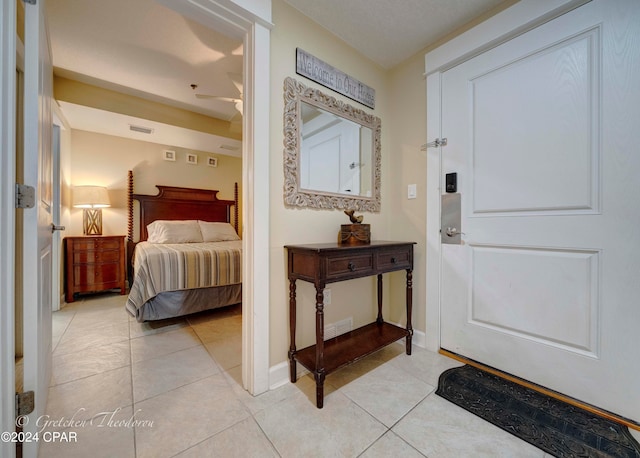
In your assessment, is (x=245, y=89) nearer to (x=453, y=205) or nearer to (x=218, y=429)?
(x=453, y=205)

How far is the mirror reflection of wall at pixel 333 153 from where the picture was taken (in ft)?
5.47

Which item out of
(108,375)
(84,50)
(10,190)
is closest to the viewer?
(10,190)

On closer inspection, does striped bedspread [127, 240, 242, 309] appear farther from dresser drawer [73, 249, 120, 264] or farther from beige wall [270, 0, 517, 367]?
beige wall [270, 0, 517, 367]

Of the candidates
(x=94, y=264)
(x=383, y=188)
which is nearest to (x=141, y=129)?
(x=94, y=264)

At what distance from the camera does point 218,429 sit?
1177mm

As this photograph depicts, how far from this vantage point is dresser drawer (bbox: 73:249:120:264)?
10.4ft

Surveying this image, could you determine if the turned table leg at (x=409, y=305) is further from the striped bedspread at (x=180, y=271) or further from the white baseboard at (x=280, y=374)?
the striped bedspread at (x=180, y=271)

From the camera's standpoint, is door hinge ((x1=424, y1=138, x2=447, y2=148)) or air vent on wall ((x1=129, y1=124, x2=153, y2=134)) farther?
air vent on wall ((x1=129, y1=124, x2=153, y2=134))

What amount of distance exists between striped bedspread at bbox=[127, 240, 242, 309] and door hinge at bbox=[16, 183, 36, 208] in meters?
1.51

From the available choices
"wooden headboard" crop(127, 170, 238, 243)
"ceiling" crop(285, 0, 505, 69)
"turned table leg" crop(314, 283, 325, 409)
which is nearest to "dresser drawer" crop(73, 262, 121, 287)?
"wooden headboard" crop(127, 170, 238, 243)

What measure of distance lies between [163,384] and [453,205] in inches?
88.5

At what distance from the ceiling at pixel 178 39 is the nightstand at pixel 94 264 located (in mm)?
1582

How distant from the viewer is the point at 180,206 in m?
4.16

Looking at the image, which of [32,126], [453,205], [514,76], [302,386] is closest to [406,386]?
[302,386]
